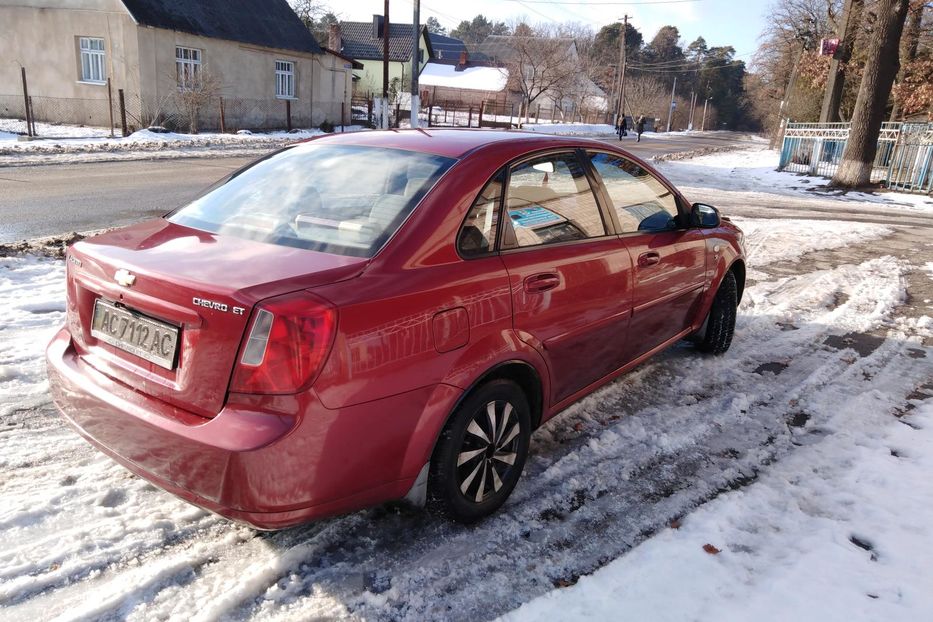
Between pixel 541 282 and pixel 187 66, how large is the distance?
Result: 2823 cm

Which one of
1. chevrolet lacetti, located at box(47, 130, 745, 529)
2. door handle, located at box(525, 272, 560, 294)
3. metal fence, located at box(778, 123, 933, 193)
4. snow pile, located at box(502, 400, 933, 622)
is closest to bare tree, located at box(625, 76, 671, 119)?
metal fence, located at box(778, 123, 933, 193)

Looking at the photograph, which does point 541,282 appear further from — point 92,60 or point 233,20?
point 233,20

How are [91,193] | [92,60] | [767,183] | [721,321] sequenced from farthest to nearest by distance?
[92,60]
[767,183]
[91,193]
[721,321]

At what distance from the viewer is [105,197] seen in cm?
1066

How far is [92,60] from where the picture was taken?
2534 cm

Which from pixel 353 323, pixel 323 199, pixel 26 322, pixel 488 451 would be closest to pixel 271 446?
pixel 353 323

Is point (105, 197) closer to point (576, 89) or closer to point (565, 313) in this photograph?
point (565, 313)

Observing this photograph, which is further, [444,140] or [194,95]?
[194,95]

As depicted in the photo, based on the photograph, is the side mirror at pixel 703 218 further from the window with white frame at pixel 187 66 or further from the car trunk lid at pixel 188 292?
the window with white frame at pixel 187 66

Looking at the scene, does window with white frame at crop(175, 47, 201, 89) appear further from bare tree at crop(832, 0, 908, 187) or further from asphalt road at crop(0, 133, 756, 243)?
bare tree at crop(832, 0, 908, 187)

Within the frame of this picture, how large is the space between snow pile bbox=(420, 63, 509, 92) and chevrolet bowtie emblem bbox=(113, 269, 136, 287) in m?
66.0

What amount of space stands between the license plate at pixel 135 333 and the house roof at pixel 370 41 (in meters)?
60.6

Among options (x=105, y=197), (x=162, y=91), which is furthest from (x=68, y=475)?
(x=162, y=91)

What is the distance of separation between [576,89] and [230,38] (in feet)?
138
